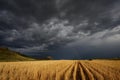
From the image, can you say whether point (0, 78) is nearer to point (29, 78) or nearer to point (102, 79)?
point (29, 78)

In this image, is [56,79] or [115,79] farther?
[56,79]

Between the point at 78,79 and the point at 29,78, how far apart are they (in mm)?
5520

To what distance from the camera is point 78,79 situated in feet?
57.3

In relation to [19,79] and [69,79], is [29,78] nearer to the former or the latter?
[19,79]

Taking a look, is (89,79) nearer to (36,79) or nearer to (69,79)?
(69,79)

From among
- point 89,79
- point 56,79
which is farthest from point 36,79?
point 89,79

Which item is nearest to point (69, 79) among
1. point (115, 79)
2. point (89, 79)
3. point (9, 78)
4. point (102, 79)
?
point (89, 79)

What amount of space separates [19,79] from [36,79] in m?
1.81

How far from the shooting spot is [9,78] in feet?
63.5

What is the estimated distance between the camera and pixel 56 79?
1812 cm

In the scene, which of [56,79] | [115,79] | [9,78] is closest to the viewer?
[115,79]

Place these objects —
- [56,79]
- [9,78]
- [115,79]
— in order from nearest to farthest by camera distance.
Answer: [115,79] < [56,79] < [9,78]

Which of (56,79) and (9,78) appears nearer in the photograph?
(56,79)

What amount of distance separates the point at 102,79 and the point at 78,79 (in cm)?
235
